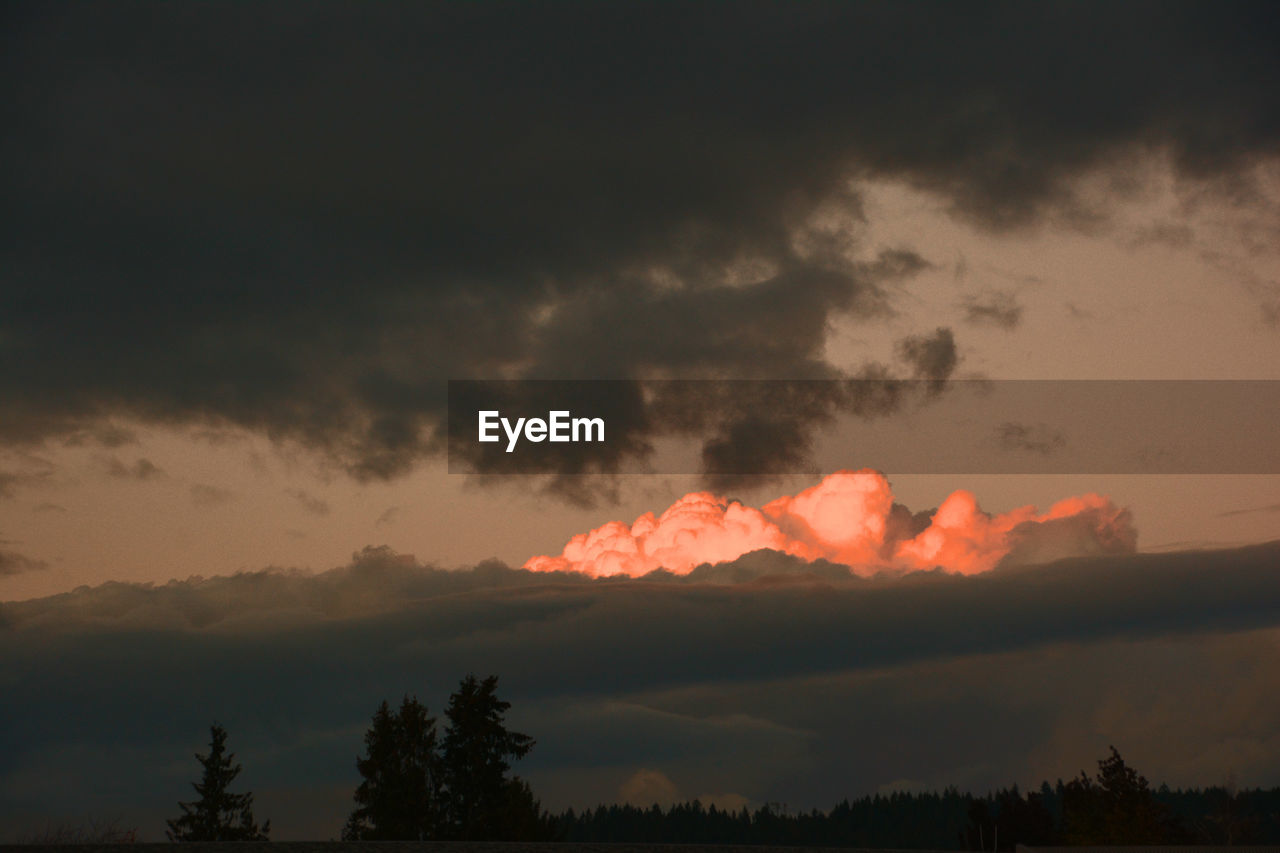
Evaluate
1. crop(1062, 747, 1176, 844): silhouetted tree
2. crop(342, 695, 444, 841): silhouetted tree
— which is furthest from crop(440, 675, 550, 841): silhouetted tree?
crop(1062, 747, 1176, 844): silhouetted tree

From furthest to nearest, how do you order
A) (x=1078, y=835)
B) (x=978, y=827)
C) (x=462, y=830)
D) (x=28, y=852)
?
(x=978, y=827)
(x=1078, y=835)
(x=462, y=830)
(x=28, y=852)

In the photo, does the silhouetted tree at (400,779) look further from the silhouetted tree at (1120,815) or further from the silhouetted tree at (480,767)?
the silhouetted tree at (1120,815)

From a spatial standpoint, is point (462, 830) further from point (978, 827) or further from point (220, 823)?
point (978, 827)

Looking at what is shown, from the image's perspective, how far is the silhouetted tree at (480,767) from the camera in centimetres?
8775

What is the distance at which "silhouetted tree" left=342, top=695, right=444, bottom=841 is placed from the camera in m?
87.4

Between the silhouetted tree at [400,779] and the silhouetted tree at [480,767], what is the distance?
1287mm

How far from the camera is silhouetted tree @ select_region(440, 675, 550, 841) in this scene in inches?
3455

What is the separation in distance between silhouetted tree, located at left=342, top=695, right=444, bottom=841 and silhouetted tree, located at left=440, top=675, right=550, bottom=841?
1.29m

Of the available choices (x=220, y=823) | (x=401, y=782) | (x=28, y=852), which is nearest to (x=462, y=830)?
(x=401, y=782)

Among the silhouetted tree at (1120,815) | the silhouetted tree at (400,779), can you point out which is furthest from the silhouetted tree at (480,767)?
the silhouetted tree at (1120,815)

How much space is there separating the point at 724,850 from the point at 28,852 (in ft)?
102

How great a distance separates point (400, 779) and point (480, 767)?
563cm

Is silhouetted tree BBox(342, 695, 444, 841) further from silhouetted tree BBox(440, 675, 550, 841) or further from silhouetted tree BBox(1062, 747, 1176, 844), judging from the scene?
silhouetted tree BBox(1062, 747, 1176, 844)

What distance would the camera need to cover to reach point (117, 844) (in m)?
57.3
